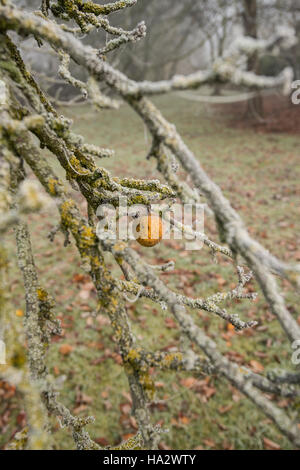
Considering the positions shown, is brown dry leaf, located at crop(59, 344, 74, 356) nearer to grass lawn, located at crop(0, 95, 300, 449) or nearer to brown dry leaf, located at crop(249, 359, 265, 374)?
grass lawn, located at crop(0, 95, 300, 449)

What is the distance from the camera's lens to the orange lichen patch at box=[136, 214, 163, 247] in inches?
55.4

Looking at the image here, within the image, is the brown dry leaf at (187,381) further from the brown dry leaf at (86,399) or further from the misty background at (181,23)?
the misty background at (181,23)

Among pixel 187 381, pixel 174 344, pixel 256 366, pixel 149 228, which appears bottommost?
pixel 187 381

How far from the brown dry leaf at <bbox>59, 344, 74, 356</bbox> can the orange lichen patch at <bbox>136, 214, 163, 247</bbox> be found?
2.65 metres

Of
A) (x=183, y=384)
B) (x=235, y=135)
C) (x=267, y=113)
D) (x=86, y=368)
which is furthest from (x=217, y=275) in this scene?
(x=267, y=113)

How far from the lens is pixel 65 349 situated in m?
3.61

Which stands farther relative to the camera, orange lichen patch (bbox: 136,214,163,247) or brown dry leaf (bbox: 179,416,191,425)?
brown dry leaf (bbox: 179,416,191,425)

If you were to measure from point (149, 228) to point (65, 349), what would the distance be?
A: 2.78m

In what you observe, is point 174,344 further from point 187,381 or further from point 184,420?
point 184,420

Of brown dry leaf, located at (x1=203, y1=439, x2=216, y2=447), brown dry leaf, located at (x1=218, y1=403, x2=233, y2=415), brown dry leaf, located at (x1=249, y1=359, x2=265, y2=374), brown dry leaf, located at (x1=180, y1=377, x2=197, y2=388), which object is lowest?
brown dry leaf, located at (x1=203, y1=439, x2=216, y2=447)

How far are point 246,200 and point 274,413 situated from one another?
21.6ft

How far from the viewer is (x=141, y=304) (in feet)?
13.8

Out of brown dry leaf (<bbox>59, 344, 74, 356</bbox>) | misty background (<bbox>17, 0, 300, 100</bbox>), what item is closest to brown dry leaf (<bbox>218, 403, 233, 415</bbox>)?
brown dry leaf (<bbox>59, 344, 74, 356</bbox>)

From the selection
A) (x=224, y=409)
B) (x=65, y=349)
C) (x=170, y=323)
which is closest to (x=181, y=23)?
(x=170, y=323)
